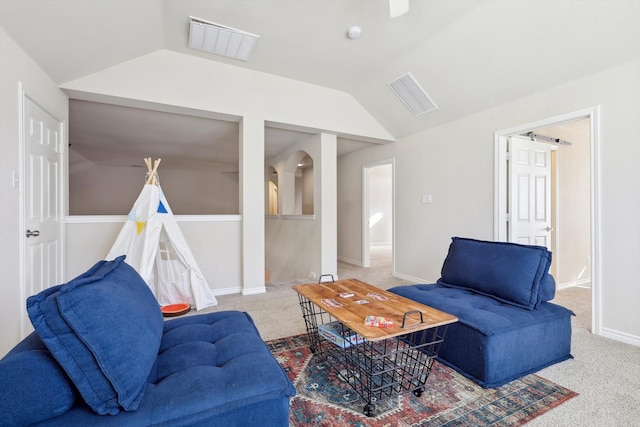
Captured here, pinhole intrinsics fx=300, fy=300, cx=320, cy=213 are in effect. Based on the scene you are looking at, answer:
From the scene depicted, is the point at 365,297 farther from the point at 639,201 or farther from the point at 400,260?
the point at 400,260

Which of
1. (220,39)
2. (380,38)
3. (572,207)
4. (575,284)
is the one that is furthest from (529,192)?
(220,39)

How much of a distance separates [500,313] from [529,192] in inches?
96.3

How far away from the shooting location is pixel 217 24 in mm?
2924

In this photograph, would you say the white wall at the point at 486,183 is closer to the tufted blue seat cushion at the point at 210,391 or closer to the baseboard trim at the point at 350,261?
the baseboard trim at the point at 350,261

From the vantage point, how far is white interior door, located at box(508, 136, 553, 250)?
3.62 metres

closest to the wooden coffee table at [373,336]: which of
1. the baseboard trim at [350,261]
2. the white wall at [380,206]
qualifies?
the baseboard trim at [350,261]

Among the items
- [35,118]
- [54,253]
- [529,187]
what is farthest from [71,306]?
[529,187]

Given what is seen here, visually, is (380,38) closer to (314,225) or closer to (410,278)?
(314,225)

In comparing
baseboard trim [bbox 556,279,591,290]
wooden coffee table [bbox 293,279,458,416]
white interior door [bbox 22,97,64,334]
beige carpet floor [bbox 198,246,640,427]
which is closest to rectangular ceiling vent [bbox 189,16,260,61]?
white interior door [bbox 22,97,64,334]

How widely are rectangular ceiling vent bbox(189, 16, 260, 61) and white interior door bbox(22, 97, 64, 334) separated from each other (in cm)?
154

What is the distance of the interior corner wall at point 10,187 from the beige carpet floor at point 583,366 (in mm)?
1581

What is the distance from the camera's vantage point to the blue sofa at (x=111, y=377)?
919 mm

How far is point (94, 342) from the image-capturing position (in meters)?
0.95

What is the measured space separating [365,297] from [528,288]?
118cm
